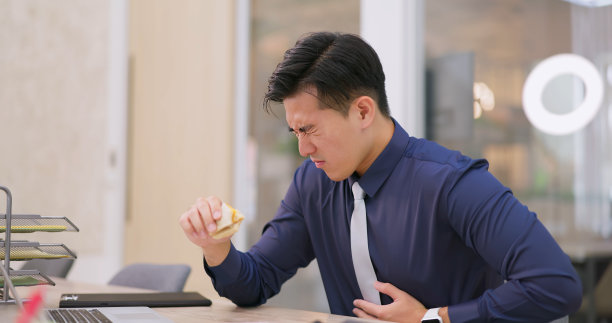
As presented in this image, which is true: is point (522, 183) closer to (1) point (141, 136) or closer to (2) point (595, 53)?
(2) point (595, 53)

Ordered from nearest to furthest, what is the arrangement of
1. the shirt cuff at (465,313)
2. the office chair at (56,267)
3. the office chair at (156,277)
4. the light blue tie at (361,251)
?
the shirt cuff at (465,313) < the light blue tie at (361,251) < the office chair at (156,277) < the office chair at (56,267)

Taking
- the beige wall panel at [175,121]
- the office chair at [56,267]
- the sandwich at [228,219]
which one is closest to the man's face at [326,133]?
the sandwich at [228,219]

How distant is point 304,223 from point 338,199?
0.17 meters

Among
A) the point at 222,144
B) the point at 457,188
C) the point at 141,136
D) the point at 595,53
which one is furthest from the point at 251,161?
the point at 457,188

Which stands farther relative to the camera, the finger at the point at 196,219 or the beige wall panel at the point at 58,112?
the beige wall panel at the point at 58,112

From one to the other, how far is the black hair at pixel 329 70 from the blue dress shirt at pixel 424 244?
0.58 ft

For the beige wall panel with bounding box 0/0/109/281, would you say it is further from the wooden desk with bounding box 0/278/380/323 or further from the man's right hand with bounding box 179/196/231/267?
the man's right hand with bounding box 179/196/231/267

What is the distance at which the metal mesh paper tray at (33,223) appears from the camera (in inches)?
59.9

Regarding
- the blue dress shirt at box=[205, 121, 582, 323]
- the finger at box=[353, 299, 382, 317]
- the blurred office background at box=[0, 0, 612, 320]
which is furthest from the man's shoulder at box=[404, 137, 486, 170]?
the blurred office background at box=[0, 0, 612, 320]

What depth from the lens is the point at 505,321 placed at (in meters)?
1.42

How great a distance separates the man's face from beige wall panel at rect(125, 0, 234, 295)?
2.91 meters

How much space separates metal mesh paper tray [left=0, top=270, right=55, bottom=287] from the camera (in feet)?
4.91

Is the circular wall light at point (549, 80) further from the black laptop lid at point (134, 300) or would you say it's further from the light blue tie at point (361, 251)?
the black laptop lid at point (134, 300)

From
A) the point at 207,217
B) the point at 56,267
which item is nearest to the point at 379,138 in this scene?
the point at 207,217
